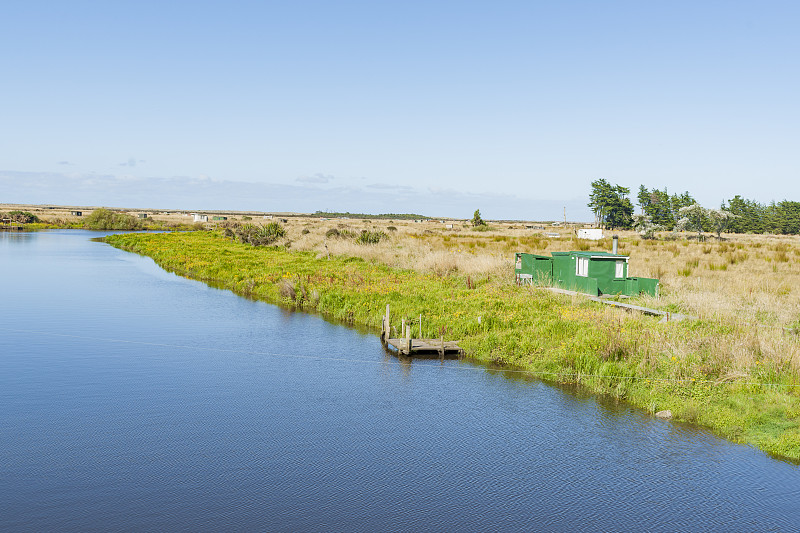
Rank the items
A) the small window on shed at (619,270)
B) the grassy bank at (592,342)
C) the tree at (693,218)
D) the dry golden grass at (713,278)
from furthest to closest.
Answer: the tree at (693,218), the small window on shed at (619,270), the dry golden grass at (713,278), the grassy bank at (592,342)

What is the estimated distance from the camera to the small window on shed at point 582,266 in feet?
114

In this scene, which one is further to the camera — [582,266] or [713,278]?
[713,278]

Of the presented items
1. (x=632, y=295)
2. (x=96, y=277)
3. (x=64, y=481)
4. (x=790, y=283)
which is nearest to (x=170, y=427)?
(x=64, y=481)

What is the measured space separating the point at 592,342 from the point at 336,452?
11837 millimetres

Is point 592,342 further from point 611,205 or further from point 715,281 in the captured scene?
point 611,205

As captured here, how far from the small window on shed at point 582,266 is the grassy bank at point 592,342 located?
2.92 metres

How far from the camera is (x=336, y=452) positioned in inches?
654

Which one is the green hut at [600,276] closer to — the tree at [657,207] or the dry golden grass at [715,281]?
the dry golden grass at [715,281]

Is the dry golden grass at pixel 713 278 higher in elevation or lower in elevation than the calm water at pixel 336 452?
higher

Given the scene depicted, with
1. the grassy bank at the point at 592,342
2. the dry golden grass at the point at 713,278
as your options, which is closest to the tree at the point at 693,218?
the dry golden grass at the point at 713,278

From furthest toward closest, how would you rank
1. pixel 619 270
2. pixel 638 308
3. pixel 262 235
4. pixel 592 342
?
pixel 262 235
pixel 619 270
pixel 638 308
pixel 592 342

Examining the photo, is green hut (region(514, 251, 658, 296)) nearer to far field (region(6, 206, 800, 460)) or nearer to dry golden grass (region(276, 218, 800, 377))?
dry golden grass (region(276, 218, 800, 377))

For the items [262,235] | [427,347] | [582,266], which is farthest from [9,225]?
[427,347]

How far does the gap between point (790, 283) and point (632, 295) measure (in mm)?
11268
